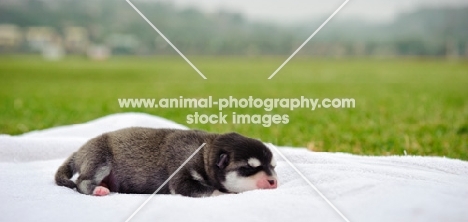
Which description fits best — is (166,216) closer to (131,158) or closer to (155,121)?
(131,158)

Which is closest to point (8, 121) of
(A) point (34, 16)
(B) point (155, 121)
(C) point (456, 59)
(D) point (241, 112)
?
(D) point (241, 112)

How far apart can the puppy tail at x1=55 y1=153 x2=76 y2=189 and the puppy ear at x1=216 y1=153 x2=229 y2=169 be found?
2.56 feet

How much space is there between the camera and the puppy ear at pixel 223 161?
2816 millimetres

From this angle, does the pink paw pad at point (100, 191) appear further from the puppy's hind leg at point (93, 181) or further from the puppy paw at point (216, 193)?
the puppy paw at point (216, 193)

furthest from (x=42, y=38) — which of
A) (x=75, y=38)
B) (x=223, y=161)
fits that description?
(x=223, y=161)

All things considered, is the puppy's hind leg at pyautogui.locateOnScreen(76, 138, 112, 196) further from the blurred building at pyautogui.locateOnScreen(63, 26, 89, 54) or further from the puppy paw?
the blurred building at pyautogui.locateOnScreen(63, 26, 89, 54)

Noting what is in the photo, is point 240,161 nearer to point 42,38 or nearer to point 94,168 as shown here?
point 94,168

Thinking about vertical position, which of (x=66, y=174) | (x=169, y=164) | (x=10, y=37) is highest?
(x=169, y=164)

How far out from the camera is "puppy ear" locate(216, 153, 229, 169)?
9.24 ft

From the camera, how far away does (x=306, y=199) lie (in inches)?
102

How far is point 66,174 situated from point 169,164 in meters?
0.60

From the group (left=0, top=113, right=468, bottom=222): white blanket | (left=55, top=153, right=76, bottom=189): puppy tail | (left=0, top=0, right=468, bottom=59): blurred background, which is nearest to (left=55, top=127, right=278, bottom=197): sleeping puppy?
(left=55, top=153, right=76, bottom=189): puppy tail

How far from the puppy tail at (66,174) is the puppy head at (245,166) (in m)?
0.78

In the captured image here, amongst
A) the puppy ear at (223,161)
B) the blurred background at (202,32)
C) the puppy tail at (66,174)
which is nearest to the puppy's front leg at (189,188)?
the puppy ear at (223,161)
